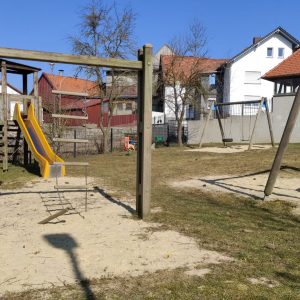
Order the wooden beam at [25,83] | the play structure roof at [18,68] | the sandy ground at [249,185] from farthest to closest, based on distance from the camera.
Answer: the wooden beam at [25,83] < the play structure roof at [18,68] < the sandy ground at [249,185]

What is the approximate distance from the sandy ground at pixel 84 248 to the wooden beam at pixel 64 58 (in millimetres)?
2229

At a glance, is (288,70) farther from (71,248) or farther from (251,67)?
(71,248)

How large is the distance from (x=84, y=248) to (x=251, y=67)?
1612 inches

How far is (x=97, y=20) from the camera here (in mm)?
24656

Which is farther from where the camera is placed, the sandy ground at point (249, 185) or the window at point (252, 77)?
the window at point (252, 77)

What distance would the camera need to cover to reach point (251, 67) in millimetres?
43406

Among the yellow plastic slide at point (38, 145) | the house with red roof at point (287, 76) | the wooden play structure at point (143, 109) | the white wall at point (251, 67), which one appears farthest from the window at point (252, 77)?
the wooden play structure at point (143, 109)

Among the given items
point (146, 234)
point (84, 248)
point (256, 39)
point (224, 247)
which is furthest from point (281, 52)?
point (84, 248)

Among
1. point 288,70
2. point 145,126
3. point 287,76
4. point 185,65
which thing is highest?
point 185,65

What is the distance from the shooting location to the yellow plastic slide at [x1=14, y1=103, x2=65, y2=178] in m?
12.4

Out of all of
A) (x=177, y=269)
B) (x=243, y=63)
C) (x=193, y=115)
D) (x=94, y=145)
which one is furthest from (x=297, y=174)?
(x=243, y=63)

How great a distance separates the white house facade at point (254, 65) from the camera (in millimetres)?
43000

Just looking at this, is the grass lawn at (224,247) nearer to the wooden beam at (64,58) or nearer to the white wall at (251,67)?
the wooden beam at (64,58)

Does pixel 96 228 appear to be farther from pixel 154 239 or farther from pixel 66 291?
pixel 66 291
